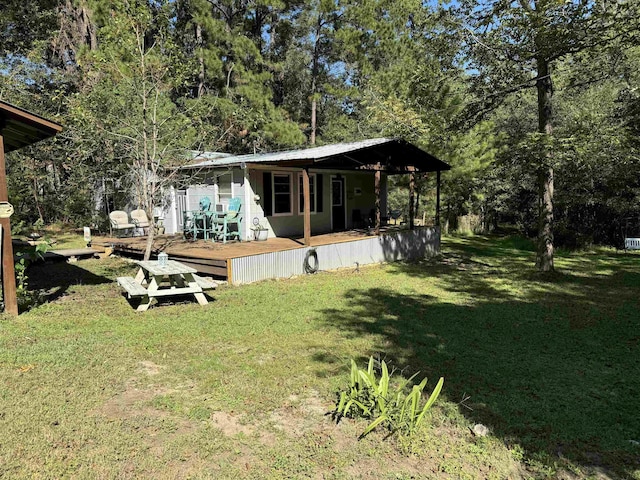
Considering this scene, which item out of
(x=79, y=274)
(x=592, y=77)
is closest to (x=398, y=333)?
(x=79, y=274)

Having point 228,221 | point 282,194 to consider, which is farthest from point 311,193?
point 228,221

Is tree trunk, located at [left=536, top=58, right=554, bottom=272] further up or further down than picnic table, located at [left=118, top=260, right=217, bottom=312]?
further up

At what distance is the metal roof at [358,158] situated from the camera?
9555 millimetres

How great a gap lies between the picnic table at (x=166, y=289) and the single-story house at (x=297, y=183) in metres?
3.35

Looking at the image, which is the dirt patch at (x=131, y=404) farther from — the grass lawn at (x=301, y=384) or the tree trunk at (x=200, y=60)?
the tree trunk at (x=200, y=60)

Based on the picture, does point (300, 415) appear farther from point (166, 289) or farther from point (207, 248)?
point (207, 248)

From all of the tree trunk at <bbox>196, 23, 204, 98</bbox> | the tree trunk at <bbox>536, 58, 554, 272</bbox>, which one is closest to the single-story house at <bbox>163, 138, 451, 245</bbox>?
the tree trunk at <bbox>536, 58, 554, 272</bbox>

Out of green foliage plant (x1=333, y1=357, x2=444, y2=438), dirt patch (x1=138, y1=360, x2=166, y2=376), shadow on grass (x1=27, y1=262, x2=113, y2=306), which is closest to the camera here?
green foliage plant (x1=333, y1=357, x2=444, y2=438)

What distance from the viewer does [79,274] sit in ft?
28.4

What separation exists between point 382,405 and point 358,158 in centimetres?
862

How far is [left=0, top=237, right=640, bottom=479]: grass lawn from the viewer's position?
2732 mm

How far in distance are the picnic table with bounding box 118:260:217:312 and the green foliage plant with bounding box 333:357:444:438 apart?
3.51m

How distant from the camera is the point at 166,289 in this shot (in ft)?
21.6

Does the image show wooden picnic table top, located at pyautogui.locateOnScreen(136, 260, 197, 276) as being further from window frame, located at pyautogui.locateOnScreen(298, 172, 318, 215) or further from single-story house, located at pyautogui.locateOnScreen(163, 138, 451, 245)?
window frame, located at pyautogui.locateOnScreen(298, 172, 318, 215)
